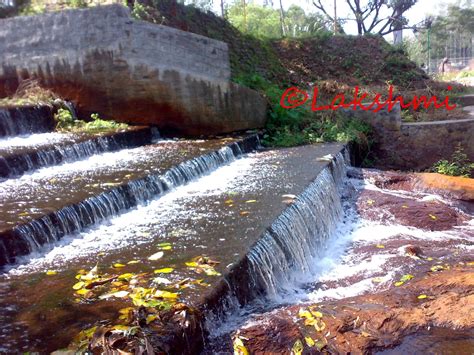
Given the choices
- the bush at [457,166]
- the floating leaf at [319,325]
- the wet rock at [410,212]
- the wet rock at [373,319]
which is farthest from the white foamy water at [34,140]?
the bush at [457,166]

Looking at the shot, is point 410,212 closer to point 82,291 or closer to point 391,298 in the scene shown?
point 391,298

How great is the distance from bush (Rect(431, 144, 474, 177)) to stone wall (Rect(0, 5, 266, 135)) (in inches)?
182

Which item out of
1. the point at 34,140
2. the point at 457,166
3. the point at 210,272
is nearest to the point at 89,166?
the point at 34,140

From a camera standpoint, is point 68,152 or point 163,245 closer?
point 163,245

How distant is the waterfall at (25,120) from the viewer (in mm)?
7367

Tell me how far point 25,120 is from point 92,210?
4.07 meters

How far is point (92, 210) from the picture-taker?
179 inches

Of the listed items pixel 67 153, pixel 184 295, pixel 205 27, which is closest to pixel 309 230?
pixel 184 295

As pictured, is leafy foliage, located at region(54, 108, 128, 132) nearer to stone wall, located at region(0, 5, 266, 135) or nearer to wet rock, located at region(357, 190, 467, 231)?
stone wall, located at region(0, 5, 266, 135)

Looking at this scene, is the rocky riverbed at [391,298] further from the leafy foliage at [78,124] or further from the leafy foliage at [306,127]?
the leafy foliage at [78,124]

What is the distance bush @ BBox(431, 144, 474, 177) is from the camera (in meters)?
9.38

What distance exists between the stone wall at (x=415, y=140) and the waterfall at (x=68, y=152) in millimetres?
4981

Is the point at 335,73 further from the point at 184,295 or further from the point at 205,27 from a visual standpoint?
the point at 184,295

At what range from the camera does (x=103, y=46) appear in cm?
882
